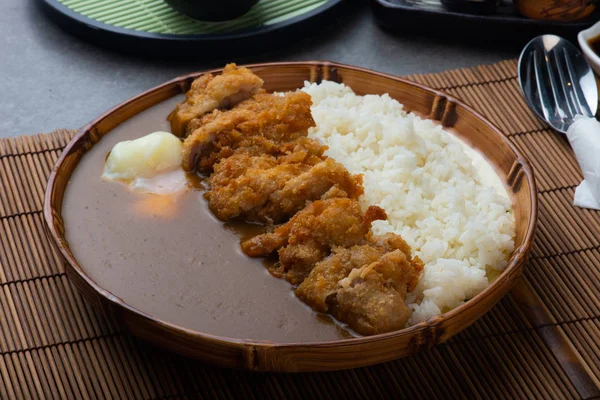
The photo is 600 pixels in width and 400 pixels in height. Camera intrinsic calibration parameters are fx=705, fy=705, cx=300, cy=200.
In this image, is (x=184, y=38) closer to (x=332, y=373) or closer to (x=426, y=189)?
(x=426, y=189)

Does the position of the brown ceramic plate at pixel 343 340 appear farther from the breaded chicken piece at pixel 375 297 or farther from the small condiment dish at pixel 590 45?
the small condiment dish at pixel 590 45

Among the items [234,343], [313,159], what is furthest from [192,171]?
[234,343]

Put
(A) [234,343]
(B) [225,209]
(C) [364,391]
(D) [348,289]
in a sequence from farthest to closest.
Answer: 1. (B) [225,209]
2. (C) [364,391]
3. (D) [348,289]
4. (A) [234,343]

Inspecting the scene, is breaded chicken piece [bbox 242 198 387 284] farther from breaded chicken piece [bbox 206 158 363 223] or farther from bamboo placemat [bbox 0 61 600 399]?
bamboo placemat [bbox 0 61 600 399]

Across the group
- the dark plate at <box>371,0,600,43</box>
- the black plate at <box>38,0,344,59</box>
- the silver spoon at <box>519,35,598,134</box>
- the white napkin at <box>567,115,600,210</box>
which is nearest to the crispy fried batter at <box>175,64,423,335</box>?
the black plate at <box>38,0,344,59</box>

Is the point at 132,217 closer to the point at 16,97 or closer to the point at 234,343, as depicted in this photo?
the point at 234,343

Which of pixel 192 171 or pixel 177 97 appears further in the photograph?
pixel 177 97

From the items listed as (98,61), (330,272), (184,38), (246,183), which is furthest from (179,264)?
(98,61)
